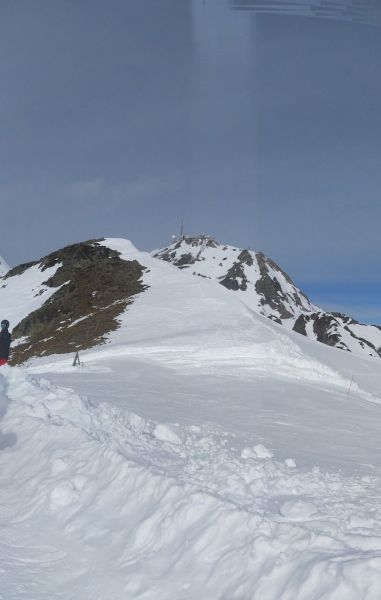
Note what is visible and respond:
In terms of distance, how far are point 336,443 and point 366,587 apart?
23.9 ft

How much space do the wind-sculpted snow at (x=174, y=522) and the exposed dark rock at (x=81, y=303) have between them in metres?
18.9

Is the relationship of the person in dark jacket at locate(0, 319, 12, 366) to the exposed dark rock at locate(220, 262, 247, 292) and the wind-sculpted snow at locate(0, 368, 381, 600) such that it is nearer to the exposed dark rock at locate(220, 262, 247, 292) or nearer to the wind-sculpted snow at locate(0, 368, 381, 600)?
the wind-sculpted snow at locate(0, 368, 381, 600)

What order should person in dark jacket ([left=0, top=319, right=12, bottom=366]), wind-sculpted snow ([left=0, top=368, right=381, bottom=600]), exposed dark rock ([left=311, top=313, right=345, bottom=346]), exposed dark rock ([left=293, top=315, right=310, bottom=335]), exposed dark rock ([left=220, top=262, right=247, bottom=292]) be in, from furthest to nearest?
exposed dark rock ([left=220, top=262, right=247, bottom=292])
exposed dark rock ([left=293, top=315, right=310, bottom=335])
exposed dark rock ([left=311, top=313, right=345, bottom=346])
person in dark jacket ([left=0, top=319, right=12, bottom=366])
wind-sculpted snow ([left=0, top=368, right=381, bottom=600])

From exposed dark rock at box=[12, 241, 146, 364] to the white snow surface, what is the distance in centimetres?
1360

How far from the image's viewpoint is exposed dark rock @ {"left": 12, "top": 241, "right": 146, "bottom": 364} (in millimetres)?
29797

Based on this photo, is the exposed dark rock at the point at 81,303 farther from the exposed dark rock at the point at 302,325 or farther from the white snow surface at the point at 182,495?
the exposed dark rock at the point at 302,325

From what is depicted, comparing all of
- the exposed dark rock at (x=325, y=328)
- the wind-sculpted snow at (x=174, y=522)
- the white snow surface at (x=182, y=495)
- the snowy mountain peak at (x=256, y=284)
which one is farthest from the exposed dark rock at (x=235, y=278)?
the wind-sculpted snow at (x=174, y=522)

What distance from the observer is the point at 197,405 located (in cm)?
1424

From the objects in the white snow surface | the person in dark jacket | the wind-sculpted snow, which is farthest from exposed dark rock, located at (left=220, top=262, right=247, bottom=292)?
the wind-sculpted snow

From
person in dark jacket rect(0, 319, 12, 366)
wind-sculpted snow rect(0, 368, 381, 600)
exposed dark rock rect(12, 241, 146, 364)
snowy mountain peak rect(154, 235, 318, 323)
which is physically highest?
snowy mountain peak rect(154, 235, 318, 323)

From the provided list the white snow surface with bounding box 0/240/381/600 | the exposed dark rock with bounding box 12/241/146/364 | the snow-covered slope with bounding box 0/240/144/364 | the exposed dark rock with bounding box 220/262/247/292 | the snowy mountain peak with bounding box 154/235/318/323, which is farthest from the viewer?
the exposed dark rock with bounding box 220/262/247/292

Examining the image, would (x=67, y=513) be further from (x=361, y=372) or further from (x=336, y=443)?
(x=361, y=372)

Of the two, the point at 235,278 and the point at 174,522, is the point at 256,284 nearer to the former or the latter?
the point at 235,278

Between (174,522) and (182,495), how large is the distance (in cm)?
46
